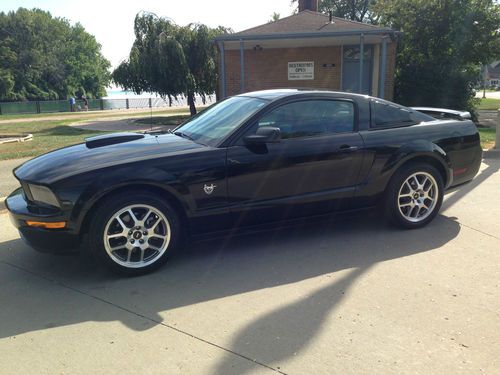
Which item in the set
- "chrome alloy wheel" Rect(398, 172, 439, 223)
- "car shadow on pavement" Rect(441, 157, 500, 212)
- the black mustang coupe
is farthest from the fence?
"chrome alloy wheel" Rect(398, 172, 439, 223)

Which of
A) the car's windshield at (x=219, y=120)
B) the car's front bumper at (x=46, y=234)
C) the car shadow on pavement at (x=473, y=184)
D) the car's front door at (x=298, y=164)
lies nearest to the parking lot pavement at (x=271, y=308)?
the car's front bumper at (x=46, y=234)

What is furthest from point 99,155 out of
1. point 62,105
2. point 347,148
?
point 62,105

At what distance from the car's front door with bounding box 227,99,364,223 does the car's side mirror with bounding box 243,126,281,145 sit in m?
0.10

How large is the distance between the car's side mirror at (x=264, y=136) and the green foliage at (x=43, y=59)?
6202 centimetres

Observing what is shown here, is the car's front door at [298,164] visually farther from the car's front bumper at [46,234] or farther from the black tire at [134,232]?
the car's front bumper at [46,234]

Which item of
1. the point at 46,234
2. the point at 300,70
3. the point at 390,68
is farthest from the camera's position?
the point at 300,70

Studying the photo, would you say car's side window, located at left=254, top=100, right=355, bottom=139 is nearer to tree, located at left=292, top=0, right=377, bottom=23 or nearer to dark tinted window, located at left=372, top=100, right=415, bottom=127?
dark tinted window, located at left=372, top=100, right=415, bottom=127

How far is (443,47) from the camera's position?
59.5 feet

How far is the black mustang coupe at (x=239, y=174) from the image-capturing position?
353cm

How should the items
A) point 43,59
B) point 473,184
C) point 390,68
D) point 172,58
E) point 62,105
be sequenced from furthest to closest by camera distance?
point 43,59 → point 62,105 → point 172,58 → point 390,68 → point 473,184

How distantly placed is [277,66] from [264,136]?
14152 millimetres

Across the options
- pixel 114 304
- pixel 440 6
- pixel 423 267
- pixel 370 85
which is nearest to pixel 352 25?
pixel 370 85

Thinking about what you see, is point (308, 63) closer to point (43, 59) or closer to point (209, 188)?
point (209, 188)

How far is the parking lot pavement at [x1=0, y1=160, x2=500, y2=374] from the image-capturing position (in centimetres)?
258
